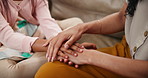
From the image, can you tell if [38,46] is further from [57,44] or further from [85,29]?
[85,29]

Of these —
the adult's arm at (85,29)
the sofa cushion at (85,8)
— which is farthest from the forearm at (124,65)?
the sofa cushion at (85,8)

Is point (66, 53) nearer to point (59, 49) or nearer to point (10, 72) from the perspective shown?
point (59, 49)

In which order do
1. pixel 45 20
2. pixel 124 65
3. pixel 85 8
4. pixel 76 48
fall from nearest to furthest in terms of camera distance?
1. pixel 124 65
2. pixel 76 48
3. pixel 45 20
4. pixel 85 8

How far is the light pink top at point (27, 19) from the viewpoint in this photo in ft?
3.63

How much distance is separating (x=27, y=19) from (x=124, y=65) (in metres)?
0.84

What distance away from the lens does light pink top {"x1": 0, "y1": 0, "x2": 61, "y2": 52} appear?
111 centimetres

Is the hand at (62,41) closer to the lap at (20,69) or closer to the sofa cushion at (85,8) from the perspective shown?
the lap at (20,69)

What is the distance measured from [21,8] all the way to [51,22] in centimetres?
22

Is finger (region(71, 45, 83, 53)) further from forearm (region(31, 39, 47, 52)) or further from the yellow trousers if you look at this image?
forearm (region(31, 39, 47, 52))

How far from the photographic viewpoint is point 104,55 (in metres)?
0.81

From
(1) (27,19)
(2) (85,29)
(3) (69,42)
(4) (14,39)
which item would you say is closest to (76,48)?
(3) (69,42)

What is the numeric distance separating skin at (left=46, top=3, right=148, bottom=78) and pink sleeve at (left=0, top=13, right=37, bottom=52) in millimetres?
177

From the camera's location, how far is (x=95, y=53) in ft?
2.73

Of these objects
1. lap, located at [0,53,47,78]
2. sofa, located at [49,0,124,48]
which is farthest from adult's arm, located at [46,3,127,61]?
sofa, located at [49,0,124,48]
